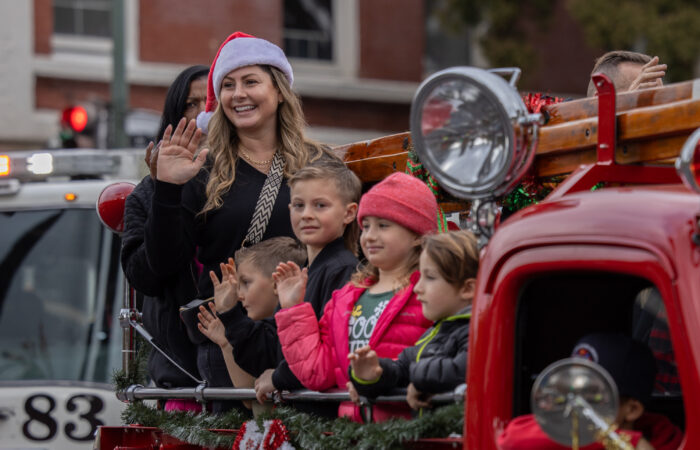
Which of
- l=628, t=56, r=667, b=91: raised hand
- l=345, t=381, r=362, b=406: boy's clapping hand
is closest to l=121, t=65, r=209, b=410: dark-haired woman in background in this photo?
l=345, t=381, r=362, b=406: boy's clapping hand

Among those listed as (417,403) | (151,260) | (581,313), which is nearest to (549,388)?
(581,313)

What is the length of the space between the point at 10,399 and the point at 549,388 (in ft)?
21.1

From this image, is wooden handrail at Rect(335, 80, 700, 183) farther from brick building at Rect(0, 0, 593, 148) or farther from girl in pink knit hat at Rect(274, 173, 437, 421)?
brick building at Rect(0, 0, 593, 148)

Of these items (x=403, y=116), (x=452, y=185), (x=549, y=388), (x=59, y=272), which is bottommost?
(x=549, y=388)

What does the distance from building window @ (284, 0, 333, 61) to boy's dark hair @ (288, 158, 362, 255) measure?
56.6 ft

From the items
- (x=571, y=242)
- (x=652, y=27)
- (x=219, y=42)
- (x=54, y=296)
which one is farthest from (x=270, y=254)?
(x=219, y=42)

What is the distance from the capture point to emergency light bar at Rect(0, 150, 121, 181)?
8.79 metres

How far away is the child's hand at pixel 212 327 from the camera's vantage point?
4340 millimetres

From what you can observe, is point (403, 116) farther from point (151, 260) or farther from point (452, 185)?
point (452, 185)

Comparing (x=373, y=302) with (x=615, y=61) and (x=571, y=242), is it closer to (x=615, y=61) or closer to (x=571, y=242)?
(x=571, y=242)

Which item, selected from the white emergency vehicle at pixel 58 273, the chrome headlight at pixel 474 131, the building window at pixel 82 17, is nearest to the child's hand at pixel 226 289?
the chrome headlight at pixel 474 131

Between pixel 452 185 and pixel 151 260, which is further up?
pixel 151 260

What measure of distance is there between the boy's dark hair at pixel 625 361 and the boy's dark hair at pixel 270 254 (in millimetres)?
1875

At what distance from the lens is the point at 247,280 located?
4.41 meters
